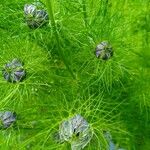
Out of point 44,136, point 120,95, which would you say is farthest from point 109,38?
point 44,136

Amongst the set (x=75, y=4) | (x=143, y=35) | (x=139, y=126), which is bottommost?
(x=139, y=126)

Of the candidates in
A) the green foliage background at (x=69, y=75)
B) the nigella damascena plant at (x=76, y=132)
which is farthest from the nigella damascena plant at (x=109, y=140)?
the nigella damascena plant at (x=76, y=132)

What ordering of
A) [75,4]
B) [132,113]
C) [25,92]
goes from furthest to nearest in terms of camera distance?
[132,113]
[75,4]
[25,92]

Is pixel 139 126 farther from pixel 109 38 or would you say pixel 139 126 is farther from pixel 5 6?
pixel 5 6

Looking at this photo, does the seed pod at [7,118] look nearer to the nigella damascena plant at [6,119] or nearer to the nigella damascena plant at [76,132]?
the nigella damascena plant at [6,119]

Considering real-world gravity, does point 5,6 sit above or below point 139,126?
above

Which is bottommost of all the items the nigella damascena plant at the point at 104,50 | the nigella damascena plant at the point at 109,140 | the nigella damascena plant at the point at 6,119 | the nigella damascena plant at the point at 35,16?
the nigella damascena plant at the point at 109,140
